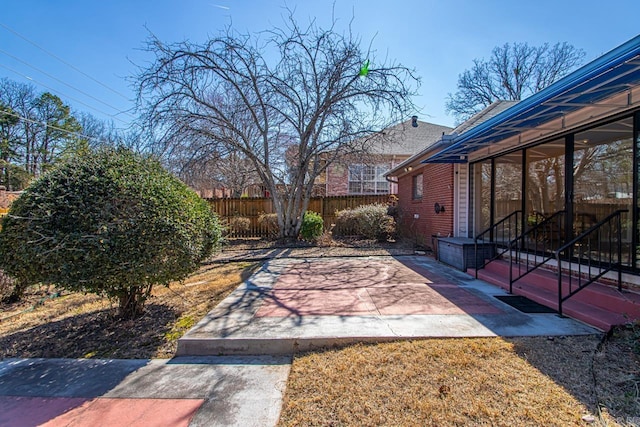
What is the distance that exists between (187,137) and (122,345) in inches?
278

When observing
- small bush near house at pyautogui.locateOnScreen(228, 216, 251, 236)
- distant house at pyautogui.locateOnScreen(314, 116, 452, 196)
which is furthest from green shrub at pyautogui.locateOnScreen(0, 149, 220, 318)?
distant house at pyautogui.locateOnScreen(314, 116, 452, 196)

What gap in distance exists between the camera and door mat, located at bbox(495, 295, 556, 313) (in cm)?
381

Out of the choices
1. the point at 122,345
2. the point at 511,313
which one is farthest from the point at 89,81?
the point at 511,313

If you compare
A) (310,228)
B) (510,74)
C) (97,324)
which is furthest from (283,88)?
(510,74)

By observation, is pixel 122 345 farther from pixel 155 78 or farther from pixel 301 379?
pixel 155 78

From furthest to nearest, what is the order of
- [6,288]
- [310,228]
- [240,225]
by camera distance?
[240,225]
[310,228]
[6,288]

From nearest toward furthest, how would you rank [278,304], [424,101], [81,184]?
[81,184] → [278,304] → [424,101]

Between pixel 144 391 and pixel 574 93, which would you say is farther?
pixel 574 93

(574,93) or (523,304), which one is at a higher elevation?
(574,93)

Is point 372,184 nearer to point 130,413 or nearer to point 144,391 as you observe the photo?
point 144,391

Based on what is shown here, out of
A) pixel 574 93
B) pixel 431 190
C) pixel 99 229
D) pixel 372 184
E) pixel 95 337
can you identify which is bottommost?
pixel 95 337

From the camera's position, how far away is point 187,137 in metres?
9.05

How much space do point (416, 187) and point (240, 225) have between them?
7101mm

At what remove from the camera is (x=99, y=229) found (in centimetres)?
315
